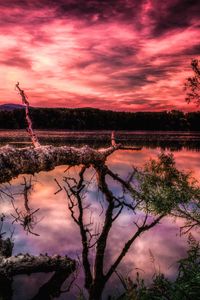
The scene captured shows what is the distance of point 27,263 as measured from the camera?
7094mm

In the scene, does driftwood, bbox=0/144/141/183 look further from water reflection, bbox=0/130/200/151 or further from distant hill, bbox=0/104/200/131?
distant hill, bbox=0/104/200/131

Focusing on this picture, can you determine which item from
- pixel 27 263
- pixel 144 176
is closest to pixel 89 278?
pixel 27 263

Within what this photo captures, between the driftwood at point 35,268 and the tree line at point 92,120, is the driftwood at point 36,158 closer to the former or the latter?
the driftwood at point 35,268

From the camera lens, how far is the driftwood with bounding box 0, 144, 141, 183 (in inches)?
223

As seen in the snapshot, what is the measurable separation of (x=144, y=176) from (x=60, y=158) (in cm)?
171

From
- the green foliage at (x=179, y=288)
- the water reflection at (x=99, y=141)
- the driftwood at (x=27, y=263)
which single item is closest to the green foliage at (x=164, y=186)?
the green foliage at (x=179, y=288)

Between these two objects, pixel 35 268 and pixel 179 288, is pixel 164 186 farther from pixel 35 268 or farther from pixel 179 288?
pixel 35 268

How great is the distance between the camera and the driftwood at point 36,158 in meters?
5.66

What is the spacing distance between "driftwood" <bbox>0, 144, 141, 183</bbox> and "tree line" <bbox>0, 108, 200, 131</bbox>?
10395 cm

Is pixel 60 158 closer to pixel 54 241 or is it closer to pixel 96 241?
pixel 96 241

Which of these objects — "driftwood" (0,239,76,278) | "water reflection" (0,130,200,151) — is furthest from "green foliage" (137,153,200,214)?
"water reflection" (0,130,200,151)

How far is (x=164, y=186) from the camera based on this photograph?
6227mm

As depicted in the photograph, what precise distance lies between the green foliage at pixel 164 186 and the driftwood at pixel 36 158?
1391mm

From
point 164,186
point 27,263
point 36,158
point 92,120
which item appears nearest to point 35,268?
point 27,263
